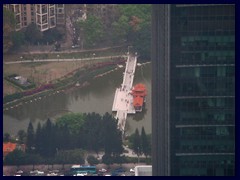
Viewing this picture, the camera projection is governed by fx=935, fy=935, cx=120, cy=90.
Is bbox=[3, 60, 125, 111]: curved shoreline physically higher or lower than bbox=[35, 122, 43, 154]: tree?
higher

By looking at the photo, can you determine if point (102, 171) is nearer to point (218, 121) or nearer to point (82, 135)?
point (82, 135)

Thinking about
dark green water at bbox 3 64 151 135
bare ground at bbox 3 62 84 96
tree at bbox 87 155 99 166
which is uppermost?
bare ground at bbox 3 62 84 96

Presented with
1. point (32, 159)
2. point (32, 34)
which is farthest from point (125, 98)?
point (32, 34)

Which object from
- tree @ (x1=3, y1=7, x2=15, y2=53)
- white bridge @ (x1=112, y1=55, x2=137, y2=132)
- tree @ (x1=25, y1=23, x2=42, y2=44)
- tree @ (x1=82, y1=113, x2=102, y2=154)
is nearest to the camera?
tree @ (x1=82, y1=113, x2=102, y2=154)

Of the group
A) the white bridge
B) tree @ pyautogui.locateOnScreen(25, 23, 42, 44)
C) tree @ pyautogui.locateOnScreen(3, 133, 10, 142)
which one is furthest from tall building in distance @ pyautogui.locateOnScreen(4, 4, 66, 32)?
A: tree @ pyautogui.locateOnScreen(3, 133, 10, 142)

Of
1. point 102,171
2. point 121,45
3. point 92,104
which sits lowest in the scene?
point 102,171

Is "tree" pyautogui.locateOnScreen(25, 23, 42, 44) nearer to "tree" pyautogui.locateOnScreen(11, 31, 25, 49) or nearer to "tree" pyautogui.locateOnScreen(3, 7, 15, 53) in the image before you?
"tree" pyautogui.locateOnScreen(11, 31, 25, 49)

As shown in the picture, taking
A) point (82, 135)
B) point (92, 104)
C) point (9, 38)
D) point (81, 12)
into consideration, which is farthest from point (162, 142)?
point (81, 12)
